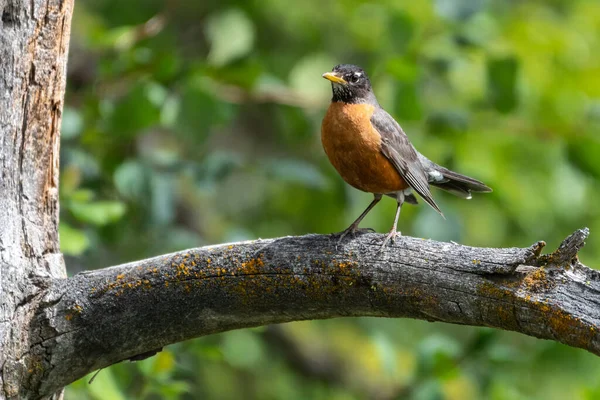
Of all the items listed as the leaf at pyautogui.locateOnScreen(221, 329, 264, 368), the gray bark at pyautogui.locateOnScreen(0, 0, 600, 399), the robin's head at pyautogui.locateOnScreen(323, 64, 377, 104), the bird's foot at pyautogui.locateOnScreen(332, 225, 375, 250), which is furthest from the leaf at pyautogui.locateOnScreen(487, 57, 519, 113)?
the leaf at pyautogui.locateOnScreen(221, 329, 264, 368)

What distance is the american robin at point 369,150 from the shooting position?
4.52 m

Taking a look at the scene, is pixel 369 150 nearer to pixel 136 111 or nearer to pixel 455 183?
pixel 455 183

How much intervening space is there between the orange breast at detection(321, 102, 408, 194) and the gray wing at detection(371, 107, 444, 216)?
0.14ft

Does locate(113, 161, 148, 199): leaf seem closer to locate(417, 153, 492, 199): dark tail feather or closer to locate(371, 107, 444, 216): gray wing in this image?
locate(371, 107, 444, 216): gray wing

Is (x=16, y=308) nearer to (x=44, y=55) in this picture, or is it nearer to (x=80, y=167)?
(x=44, y=55)

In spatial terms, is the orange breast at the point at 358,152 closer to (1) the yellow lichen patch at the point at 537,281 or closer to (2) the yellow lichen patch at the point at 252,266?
(2) the yellow lichen patch at the point at 252,266

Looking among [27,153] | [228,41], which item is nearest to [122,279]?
[27,153]

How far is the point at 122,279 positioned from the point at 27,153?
2.44ft

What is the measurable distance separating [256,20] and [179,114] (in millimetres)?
2815

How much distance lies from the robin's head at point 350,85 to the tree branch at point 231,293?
1.72m

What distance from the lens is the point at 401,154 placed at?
15.4 feet

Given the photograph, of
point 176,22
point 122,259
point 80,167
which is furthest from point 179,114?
point 176,22

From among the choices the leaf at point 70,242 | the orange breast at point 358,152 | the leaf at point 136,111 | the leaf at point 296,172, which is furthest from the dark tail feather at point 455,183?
the leaf at point 70,242

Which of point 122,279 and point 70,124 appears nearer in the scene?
point 122,279
